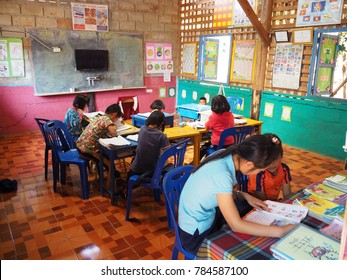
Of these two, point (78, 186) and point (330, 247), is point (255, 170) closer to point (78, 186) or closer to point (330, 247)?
point (330, 247)

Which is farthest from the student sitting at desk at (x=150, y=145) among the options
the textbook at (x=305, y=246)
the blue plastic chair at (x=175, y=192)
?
the textbook at (x=305, y=246)

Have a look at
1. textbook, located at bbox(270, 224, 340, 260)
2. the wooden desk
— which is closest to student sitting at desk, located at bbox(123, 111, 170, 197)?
the wooden desk

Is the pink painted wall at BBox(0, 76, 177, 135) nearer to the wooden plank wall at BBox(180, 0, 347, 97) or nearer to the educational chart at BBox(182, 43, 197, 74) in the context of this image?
the educational chart at BBox(182, 43, 197, 74)

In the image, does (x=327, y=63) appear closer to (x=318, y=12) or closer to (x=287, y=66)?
(x=287, y=66)

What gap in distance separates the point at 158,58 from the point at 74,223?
540 cm

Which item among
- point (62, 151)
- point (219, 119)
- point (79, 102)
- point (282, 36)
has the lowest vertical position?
point (62, 151)

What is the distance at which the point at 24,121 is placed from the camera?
19.4 feet

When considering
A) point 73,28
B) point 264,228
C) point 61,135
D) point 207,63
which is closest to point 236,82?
point 207,63

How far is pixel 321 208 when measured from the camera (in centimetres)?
163

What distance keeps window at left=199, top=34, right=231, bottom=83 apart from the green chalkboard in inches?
57.4

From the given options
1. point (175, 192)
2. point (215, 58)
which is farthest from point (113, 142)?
point (215, 58)

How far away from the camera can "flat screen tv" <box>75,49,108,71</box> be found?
6.12 m

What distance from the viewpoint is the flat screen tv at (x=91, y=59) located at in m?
6.12

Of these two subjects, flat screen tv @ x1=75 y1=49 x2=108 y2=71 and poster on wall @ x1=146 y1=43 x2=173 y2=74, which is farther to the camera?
poster on wall @ x1=146 y1=43 x2=173 y2=74
